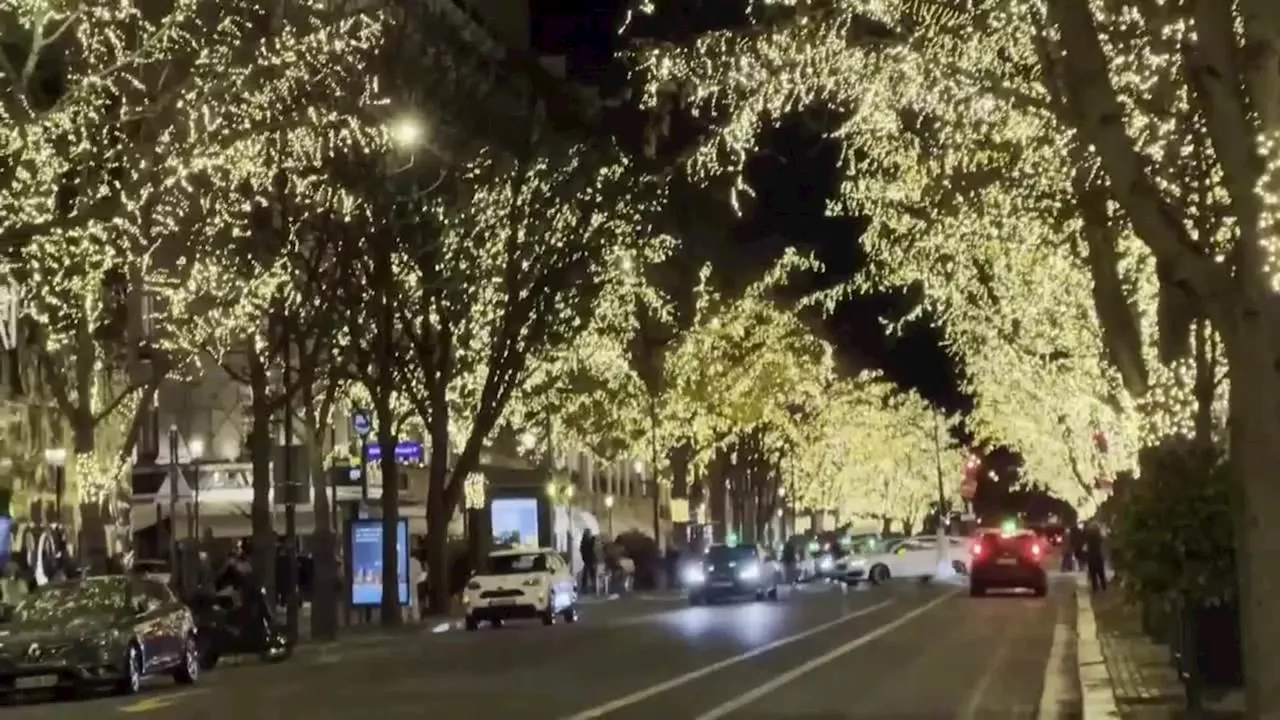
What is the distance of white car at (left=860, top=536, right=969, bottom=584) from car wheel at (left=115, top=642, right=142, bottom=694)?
48.0 metres

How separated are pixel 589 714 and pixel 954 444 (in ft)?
291

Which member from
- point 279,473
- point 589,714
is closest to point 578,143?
point 279,473

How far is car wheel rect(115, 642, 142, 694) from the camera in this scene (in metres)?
27.0

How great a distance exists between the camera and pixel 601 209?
148ft

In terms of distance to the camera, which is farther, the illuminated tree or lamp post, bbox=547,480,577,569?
lamp post, bbox=547,480,577,569

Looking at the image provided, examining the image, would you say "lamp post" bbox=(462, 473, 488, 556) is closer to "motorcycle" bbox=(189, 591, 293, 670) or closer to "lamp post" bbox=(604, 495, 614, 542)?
"motorcycle" bbox=(189, 591, 293, 670)

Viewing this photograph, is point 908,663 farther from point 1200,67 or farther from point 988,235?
point 1200,67

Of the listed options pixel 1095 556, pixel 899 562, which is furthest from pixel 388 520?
pixel 899 562

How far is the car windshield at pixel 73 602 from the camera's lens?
27641mm

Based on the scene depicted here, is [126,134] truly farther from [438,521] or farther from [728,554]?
[728,554]

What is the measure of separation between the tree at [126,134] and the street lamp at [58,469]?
6902 mm

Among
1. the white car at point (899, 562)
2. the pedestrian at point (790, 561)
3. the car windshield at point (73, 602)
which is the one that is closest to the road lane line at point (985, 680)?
the car windshield at point (73, 602)

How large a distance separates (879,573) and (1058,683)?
163 ft

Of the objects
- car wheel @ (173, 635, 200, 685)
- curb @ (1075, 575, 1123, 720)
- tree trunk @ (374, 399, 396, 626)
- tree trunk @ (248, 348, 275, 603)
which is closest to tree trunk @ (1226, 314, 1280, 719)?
curb @ (1075, 575, 1123, 720)
